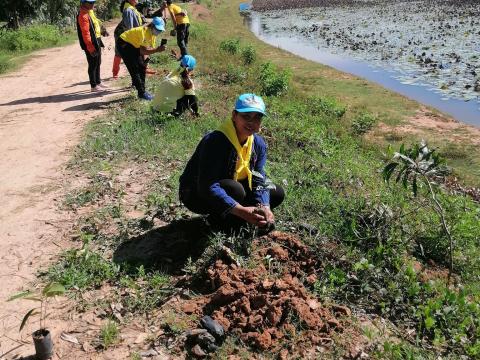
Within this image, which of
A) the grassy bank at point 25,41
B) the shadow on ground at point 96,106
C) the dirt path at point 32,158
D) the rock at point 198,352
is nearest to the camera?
the rock at point 198,352

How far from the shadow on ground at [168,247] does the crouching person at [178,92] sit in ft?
10.2

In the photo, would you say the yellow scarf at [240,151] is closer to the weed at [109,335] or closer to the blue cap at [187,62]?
the weed at [109,335]

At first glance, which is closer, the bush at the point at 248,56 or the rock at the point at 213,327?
the rock at the point at 213,327

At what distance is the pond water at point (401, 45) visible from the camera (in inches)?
501

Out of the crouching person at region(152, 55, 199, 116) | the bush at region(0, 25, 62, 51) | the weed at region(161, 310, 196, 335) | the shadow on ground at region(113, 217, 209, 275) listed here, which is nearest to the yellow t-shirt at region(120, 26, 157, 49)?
the crouching person at region(152, 55, 199, 116)

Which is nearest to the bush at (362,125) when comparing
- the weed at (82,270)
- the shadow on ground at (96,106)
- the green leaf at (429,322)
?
the shadow on ground at (96,106)

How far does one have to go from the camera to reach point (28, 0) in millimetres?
15836

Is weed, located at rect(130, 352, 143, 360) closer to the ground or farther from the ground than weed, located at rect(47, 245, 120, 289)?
closer to the ground

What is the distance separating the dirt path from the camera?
12.0ft

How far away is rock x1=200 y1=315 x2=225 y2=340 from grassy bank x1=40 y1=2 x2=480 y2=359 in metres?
0.08

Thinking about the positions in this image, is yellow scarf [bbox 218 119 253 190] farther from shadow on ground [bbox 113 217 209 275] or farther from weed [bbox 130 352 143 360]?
weed [bbox 130 352 143 360]

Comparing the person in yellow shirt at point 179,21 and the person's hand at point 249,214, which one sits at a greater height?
the person in yellow shirt at point 179,21

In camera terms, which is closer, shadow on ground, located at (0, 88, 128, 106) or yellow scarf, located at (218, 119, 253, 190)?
yellow scarf, located at (218, 119, 253, 190)

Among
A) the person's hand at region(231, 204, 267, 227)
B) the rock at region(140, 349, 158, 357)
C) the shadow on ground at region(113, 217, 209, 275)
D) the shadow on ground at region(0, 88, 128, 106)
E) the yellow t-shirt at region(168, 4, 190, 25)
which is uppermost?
the yellow t-shirt at region(168, 4, 190, 25)
